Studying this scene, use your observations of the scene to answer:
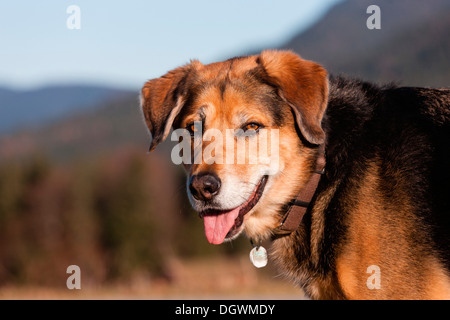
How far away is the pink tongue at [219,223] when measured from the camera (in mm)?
5223

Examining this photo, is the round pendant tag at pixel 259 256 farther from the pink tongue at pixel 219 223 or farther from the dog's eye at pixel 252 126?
the dog's eye at pixel 252 126

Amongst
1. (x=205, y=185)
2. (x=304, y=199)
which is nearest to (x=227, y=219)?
(x=205, y=185)

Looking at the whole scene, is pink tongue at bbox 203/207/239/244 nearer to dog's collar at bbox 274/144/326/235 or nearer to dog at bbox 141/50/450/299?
dog at bbox 141/50/450/299

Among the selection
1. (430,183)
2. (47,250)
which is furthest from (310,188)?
(47,250)

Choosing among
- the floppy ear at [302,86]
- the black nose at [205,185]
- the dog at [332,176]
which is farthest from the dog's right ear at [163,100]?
the floppy ear at [302,86]

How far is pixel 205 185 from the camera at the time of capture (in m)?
4.99

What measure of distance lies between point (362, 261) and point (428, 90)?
6.09 feet

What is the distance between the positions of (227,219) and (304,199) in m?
0.76

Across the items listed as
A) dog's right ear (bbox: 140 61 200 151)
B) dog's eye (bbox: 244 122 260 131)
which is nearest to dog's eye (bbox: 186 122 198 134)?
dog's right ear (bbox: 140 61 200 151)

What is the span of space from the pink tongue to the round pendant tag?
0.52m

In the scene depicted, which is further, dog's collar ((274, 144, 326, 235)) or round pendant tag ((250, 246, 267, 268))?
round pendant tag ((250, 246, 267, 268))

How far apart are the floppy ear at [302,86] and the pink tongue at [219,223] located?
1030 mm

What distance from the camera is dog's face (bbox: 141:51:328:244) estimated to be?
5098mm

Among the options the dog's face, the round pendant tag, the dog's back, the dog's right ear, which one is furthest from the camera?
the dog's right ear
